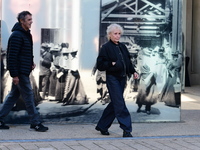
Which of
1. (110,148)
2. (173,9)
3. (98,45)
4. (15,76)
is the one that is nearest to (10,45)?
(15,76)

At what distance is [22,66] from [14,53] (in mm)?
240

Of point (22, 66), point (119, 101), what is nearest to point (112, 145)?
point (119, 101)

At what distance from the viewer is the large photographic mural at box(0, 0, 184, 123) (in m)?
8.32

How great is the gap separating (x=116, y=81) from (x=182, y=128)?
5.43ft

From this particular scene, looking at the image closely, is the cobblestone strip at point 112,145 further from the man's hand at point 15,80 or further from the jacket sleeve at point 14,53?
the jacket sleeve at point 14,53

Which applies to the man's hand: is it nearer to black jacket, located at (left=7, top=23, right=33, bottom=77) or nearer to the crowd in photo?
black jacket, located at (left=7, top=23, right=33, bottom=77)

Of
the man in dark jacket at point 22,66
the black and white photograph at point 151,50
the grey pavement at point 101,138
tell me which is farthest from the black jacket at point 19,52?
the black and white photograph at point 151,50

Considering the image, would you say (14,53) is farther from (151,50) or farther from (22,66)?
(151,50)

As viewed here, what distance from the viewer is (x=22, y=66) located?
7.64 metres

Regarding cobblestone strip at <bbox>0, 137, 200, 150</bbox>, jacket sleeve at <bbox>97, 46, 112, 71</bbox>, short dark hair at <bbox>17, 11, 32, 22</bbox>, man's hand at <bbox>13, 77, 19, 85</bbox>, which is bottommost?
cobblestone strip at <bbox>0, 137, 200, 150</bbox>

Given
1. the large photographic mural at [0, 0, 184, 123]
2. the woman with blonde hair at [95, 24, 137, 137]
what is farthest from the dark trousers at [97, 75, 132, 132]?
the large photographic mural at [0, 0, 184, 123]

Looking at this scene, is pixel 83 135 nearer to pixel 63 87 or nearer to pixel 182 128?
pixel 63 87

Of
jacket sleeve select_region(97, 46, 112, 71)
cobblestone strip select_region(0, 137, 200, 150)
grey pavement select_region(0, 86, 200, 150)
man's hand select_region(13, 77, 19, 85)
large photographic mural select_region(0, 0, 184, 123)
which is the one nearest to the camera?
cobblestone strip select_region(0, 137, 200, 150)

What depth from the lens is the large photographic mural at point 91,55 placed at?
8.32 meters
